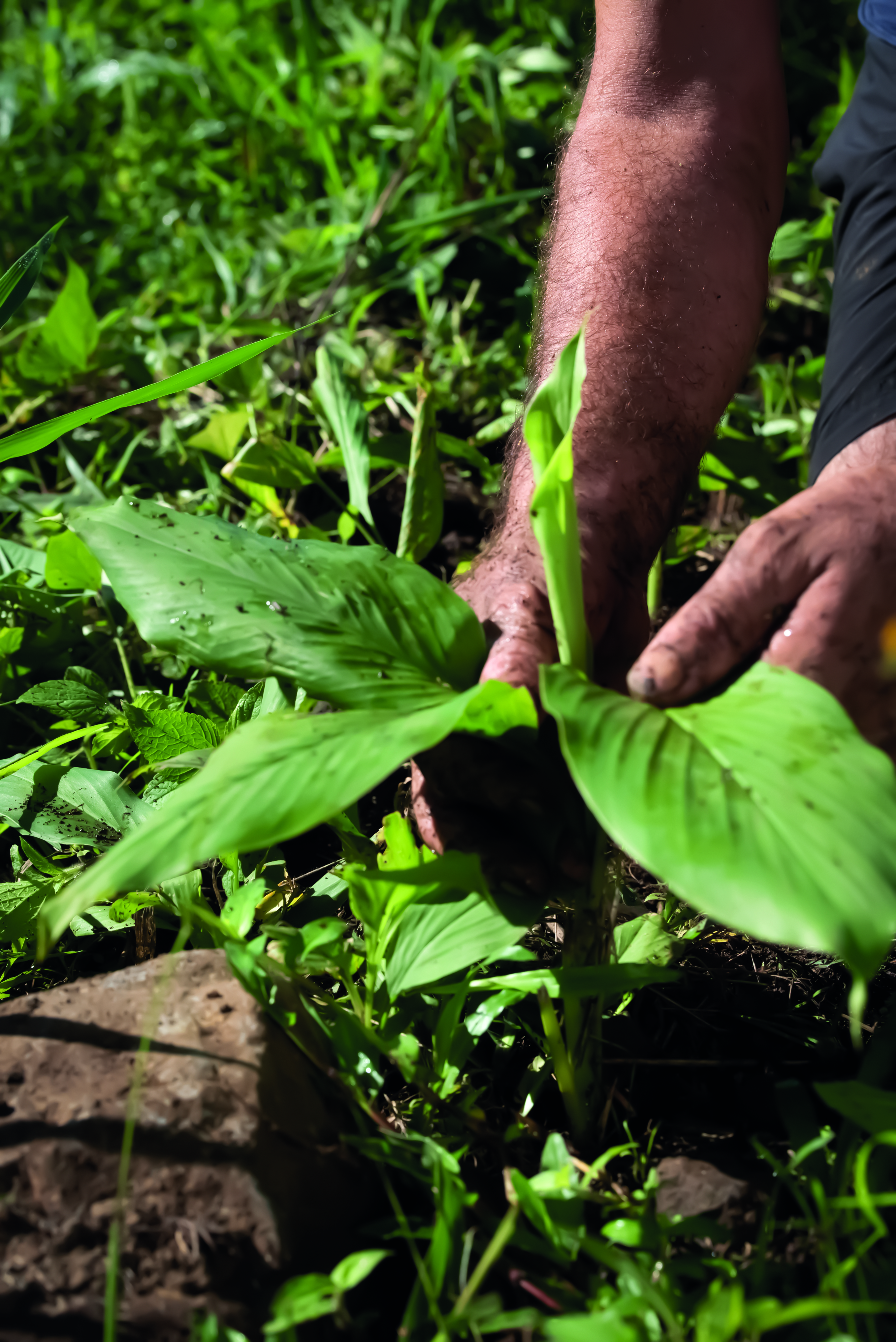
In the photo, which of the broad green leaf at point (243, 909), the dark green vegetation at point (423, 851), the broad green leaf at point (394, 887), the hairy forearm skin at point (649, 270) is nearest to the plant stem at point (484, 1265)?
the dark green vegetation at point (423, 851)

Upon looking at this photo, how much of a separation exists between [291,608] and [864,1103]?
1.89ft

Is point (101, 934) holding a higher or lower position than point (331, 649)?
lower

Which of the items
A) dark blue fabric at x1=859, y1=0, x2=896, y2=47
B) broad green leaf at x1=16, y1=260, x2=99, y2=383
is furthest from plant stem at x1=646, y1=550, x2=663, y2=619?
broad green leaf at x1=16, y1=260, x2=99, y2=383

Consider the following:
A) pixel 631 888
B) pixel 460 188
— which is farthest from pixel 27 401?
pixel 631 888

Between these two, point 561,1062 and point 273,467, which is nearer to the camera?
point 561,1062

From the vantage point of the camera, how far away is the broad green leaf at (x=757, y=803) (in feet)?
1.79

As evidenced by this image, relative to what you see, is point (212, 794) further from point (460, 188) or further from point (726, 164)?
point (460, 188)

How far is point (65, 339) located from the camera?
5.77ft

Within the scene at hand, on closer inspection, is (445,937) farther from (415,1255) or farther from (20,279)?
(20,279)

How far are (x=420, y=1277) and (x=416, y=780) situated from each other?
398 mm

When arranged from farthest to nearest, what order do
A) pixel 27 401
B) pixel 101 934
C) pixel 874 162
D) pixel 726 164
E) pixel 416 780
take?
pixel 27 401, pixel 874 162, pixel 726 164, pixel 101 934, pixel 416 780

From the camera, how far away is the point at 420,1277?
0.65 metres

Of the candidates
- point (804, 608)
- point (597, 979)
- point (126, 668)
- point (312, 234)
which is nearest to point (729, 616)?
point (804, 608)

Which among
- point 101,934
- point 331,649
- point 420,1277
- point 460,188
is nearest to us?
point 420,1277
